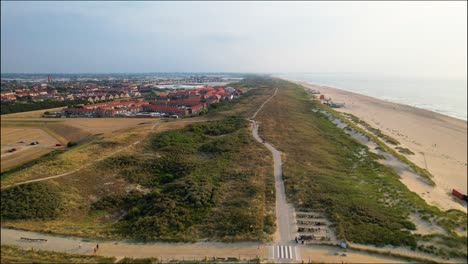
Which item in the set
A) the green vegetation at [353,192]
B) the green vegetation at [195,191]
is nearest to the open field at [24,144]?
the green vegetation at [195,191]

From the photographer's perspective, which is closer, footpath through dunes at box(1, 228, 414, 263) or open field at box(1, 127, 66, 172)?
footpath through dunes at box(1, 228, 414, 263)

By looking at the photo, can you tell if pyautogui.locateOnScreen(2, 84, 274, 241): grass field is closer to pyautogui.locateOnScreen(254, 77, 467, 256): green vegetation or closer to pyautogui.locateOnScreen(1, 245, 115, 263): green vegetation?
pyautogui.locateOnScreen(1, 245, 115, 263): green vegetation

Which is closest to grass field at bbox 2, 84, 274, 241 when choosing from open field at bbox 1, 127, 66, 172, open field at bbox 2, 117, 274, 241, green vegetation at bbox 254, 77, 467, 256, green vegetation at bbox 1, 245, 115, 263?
open field at bbox 2, 117, 274, 241

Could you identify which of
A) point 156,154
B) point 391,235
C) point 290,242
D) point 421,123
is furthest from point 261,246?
point 421,123

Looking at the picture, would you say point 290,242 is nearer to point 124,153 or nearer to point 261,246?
point 261,246

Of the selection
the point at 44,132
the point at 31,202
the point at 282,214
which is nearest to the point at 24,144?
the point at 44,132

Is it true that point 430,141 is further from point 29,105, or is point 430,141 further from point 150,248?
point 29,105
